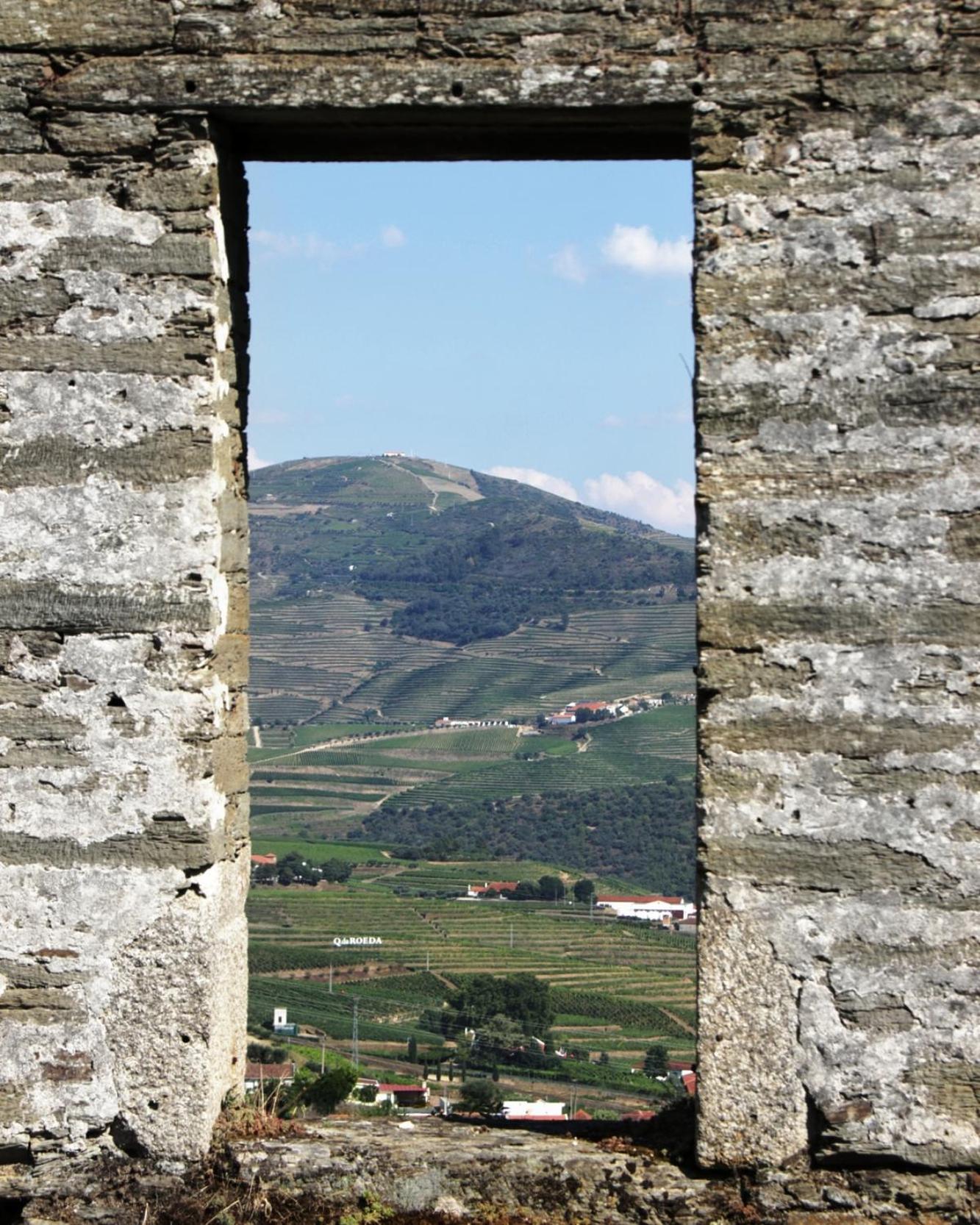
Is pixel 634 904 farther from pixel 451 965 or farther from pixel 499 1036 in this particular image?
pixel 499 1036

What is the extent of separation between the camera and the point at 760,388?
451cm

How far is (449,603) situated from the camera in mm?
108750

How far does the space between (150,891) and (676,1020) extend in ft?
94.9

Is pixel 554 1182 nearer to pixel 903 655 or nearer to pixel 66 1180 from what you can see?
pixel 66 1180

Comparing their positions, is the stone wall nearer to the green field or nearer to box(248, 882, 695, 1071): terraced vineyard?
the green field

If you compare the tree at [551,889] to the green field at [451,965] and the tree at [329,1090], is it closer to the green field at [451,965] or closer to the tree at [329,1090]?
the green field at [451,965]

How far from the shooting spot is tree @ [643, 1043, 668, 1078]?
25.3m

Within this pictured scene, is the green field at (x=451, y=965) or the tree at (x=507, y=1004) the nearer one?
the tree at (x=507, y=1004)

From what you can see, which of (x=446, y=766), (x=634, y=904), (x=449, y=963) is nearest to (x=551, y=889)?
(x=634, y=904)

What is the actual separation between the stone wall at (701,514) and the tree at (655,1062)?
20864 millimetres

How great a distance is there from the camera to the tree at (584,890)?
46.6m

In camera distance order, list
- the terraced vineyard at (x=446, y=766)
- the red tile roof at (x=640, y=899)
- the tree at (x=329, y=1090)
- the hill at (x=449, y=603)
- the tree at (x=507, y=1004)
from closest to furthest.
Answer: the tree at (x=329, y=1090), the tree at (x=507, y=1004), the red tile roof at (x=640, y=899), the terraced vineyard at (x=446, y=766), the hill at (x=449, y=603)

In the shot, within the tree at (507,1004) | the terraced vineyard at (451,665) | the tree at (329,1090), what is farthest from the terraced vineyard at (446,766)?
the tree at (329,1090)

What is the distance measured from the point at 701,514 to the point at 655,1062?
23.2 m
